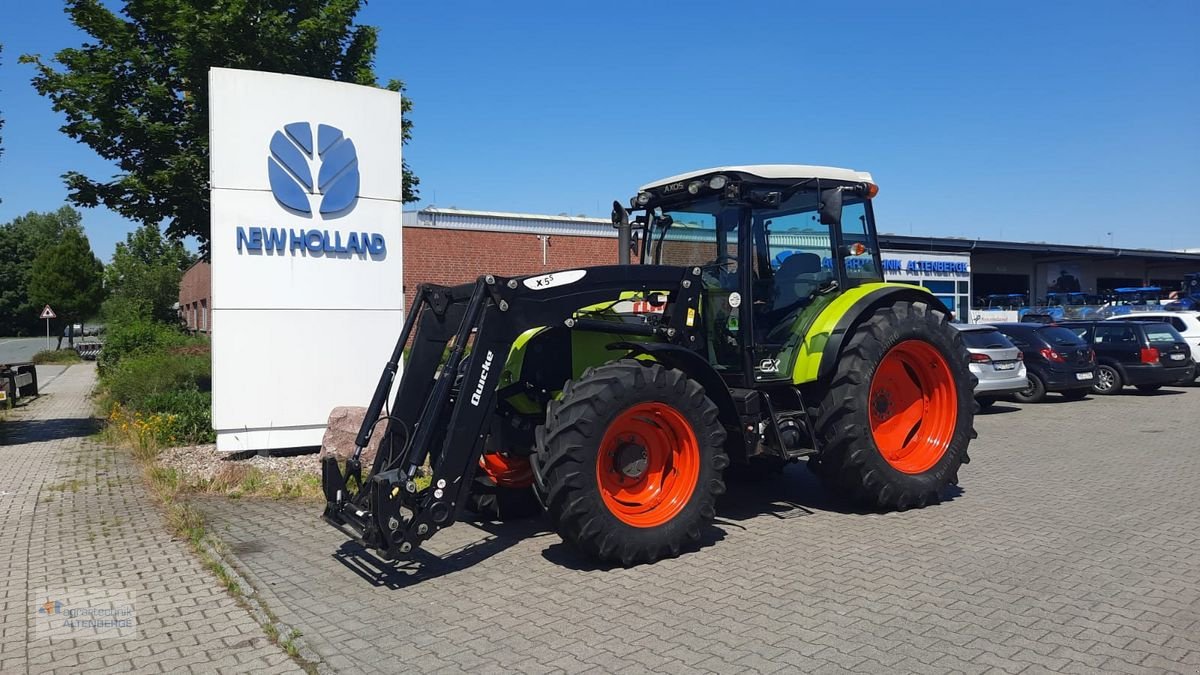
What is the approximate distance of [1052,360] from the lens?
15.8 m

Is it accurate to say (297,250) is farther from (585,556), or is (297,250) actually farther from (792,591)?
(792,591)

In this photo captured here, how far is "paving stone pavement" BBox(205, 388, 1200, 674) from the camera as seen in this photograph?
4.31m

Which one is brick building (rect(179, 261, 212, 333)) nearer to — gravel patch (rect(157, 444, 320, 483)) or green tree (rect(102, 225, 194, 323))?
green tree (rect(102, 225, 194, 323))

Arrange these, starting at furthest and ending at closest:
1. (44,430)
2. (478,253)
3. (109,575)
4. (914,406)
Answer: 1. (478,253)
2. (44,430)
3. (914,406)
4. (109,575)

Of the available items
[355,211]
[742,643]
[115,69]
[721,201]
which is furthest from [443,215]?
[742,643]

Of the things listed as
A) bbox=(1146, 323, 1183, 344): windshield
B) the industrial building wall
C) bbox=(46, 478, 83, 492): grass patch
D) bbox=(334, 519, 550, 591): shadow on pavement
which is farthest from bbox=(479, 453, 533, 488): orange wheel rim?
the industrial building wall

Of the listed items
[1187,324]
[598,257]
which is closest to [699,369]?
[1187,324]

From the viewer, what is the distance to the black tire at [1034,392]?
15.8 meters

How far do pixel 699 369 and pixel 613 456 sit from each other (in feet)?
2.97

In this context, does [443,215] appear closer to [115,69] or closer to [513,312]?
[115,69]

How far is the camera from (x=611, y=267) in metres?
6.21

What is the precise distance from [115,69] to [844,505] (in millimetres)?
14035

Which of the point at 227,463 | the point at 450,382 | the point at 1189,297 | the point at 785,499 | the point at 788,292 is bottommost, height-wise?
the point at 785,499

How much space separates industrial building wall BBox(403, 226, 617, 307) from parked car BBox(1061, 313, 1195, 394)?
46.4ft
